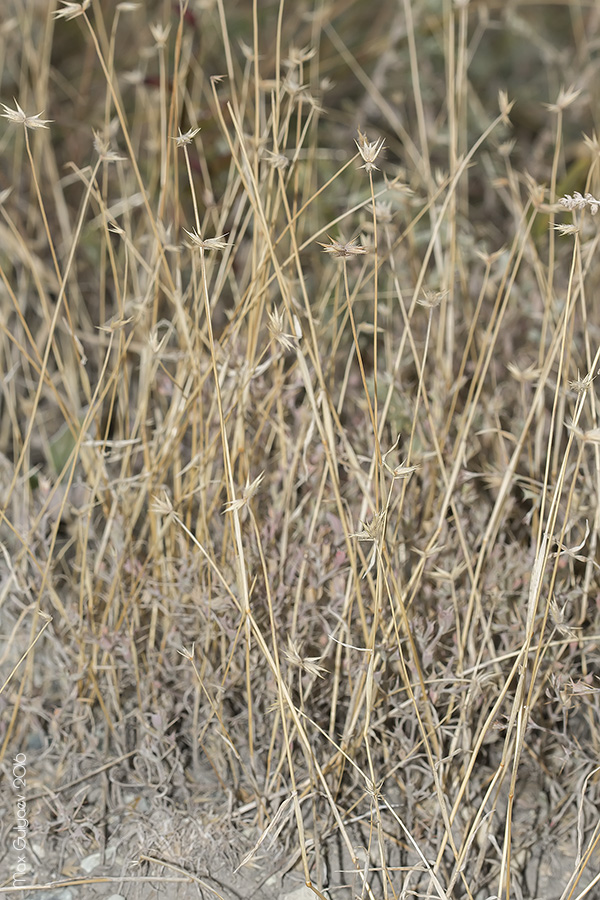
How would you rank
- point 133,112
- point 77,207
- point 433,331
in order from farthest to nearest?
1. point 133,112
2. point 77,207
3. point 433,331

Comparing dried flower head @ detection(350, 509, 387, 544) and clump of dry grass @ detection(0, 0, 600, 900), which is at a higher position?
dried flower head @ detection(350, 509, 387, 544)

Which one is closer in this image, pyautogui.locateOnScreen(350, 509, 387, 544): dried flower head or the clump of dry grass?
pyautogui.locateOnScreen(350, 509, 387, 544): dried flower head

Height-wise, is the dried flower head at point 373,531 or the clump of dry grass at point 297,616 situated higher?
the dried flower head at point 373,531

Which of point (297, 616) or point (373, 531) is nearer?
point (373, 531)

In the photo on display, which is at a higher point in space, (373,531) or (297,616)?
(373,531)

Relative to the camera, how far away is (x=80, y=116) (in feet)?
5.29

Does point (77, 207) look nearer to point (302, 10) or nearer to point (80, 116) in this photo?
point (80, 116)

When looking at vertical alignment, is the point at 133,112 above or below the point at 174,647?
above

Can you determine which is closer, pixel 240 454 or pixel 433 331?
pixel 240 454

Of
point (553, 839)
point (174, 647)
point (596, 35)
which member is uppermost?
point (596, 35)

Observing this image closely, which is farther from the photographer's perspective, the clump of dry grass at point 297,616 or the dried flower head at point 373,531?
the clump of dry grass at point 297,616

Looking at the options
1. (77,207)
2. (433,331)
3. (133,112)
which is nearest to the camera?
(433,331)

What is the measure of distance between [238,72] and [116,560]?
1.14 m

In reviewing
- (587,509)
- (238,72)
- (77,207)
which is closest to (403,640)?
(587,509)
